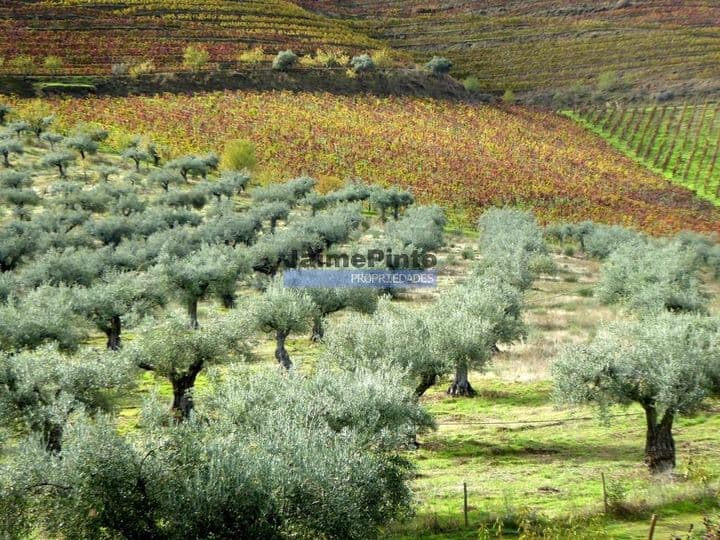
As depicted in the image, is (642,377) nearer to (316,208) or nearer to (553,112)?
(316,208)

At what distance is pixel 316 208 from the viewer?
87.4 m

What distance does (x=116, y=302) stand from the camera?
150ft

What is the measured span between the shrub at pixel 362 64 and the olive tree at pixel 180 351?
13759 centimetres

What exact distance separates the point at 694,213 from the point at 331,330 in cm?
9767

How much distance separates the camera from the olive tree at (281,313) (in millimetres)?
41125

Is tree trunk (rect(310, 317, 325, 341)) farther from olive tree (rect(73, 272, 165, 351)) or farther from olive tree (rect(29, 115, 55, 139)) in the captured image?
olive tree (rect(29, 115, 55, 139))

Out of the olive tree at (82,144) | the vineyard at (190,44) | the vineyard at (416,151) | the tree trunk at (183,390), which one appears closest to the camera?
the tree trunk at (183,390)

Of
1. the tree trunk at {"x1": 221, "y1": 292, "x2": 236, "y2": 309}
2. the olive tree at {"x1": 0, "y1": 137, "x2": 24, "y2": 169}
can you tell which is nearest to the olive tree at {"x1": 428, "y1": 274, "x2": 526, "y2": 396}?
the tree trunk at {"x1": 221, "y1": 292, "x2": 236, "y2": 309}

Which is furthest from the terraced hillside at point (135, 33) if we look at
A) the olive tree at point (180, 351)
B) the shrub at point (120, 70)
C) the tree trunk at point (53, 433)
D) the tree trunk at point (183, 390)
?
the tree trunk at point (53, 433)

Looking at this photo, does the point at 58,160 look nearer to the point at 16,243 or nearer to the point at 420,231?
the point at 16,243

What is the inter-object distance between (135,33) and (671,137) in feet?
446

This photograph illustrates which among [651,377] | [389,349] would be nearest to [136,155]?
[389,349]

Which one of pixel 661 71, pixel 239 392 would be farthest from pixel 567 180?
pixel 239 392

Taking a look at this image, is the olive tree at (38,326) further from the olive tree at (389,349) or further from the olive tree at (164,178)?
the olive tree at (164,178)
